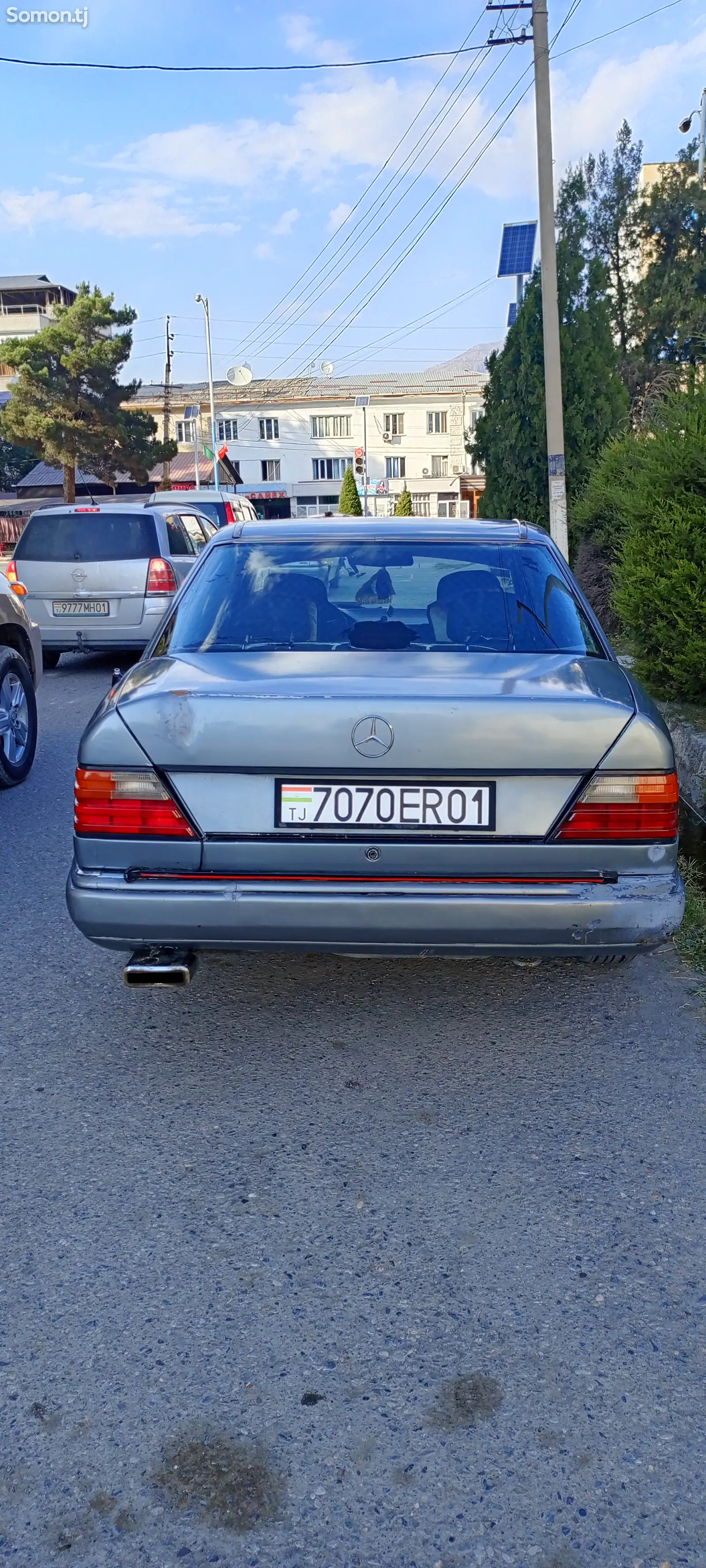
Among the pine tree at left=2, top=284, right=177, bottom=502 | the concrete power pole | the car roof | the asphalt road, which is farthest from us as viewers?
the pine tree at left=2, top=284, right=177, bottom=502

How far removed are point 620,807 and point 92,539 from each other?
9246 mm

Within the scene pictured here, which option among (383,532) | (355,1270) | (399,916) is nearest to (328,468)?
(383,532)

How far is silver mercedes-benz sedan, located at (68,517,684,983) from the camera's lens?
115 inches

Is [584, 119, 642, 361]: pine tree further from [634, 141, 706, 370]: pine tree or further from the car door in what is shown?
the car door

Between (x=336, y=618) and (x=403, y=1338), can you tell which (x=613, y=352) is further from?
(x=403, y=1338)

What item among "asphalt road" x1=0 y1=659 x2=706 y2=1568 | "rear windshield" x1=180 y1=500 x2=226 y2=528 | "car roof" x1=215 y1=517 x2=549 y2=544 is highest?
"rear windshield" x1=180 y1=500 x2=226 y2=528

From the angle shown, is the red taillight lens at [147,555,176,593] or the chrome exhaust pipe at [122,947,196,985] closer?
the chrome exhaust pipe at [122,947,196,985]

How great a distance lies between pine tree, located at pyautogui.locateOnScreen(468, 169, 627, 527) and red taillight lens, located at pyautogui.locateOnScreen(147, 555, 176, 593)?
22.4ft

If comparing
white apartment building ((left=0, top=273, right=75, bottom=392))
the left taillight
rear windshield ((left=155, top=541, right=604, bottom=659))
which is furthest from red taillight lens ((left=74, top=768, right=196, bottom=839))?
white apartment building ((left=0, top=273, right=75, bottom=392))

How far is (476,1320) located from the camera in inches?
91.1

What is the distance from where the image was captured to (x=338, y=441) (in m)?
76.4

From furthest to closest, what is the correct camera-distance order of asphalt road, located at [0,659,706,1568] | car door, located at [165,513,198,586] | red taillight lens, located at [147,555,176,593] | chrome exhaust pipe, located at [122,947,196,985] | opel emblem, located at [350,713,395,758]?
car door, located at [165,513,198,586]
red taillight lens, located at [147,555,176,593]
chrome exhaust pipe, located at [122,947,196,985]
opel emblem, located at [350,713,395,758]
asphalt road, located at [0,659,706,1568]

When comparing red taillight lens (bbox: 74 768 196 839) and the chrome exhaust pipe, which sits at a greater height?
red taillight lens (bbox: 74 768 196 839)

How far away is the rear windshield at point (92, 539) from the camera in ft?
36.9
